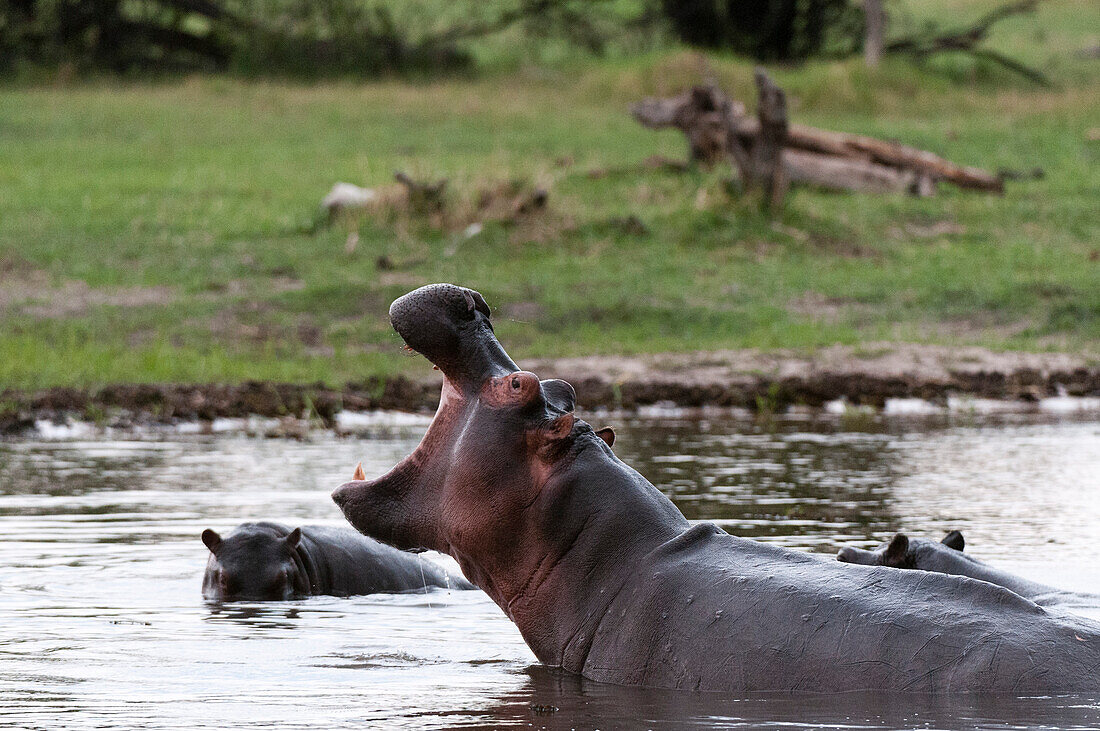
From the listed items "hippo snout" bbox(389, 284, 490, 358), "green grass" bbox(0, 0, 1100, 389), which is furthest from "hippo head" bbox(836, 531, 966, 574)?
"green grass" bbox(0, 0, 1100, 389)

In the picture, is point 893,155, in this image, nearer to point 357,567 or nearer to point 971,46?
point 971,46

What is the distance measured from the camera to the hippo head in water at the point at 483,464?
3.67 meters

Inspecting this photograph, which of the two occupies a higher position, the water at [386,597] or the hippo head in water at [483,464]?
the hippo head in water at [483,464]

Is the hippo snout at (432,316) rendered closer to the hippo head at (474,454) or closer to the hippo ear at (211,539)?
the hippo head at (474,454)

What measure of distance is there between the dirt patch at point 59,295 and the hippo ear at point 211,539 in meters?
7.54

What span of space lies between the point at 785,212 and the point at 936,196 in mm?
2563

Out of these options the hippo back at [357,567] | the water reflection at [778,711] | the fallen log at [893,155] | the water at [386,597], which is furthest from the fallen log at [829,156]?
the water reflection at [778,711]

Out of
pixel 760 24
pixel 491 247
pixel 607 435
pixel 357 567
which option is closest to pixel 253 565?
pixel 357 567

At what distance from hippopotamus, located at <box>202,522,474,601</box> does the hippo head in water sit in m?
1.81

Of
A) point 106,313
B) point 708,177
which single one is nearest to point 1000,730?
point 106,313

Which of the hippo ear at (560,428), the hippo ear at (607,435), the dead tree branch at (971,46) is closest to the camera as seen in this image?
the hippo ear at (560,428)

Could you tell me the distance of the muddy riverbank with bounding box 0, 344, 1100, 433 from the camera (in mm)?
10047

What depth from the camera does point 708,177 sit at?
58.5 ft

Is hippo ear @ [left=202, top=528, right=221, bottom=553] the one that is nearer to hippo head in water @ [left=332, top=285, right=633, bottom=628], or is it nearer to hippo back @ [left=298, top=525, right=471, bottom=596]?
hippo back @ [left=298, top=525, right=471, bottom=596]
